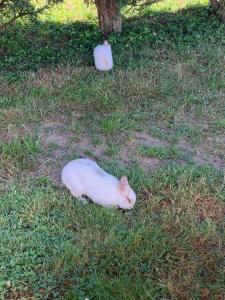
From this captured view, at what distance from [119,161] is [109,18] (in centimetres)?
361

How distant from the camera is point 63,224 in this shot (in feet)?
11.9

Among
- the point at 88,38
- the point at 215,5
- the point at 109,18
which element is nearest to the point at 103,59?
the point at 88,38

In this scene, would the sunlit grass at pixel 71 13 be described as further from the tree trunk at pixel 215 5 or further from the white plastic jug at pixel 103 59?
the white plastic jug at pixel 103 59

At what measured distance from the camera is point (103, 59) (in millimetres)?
6043

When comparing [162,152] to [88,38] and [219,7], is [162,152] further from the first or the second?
[219,7]

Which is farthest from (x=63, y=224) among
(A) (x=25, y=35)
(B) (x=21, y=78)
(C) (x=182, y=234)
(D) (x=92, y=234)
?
(A) (x=25, y=35)

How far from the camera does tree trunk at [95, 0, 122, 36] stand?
7379 mm

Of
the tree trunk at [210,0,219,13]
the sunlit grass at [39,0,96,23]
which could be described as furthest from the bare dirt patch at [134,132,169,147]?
the sunlit grass at [39,0,96,23]

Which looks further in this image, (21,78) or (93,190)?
(21,78)

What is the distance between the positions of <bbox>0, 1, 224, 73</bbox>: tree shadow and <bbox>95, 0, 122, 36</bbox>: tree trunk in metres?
0.12

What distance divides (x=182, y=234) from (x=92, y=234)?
1.96 ft

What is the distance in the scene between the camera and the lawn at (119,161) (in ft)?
10.5

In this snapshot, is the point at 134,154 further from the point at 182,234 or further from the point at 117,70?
the point at 117,70

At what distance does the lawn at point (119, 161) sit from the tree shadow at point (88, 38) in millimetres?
31
